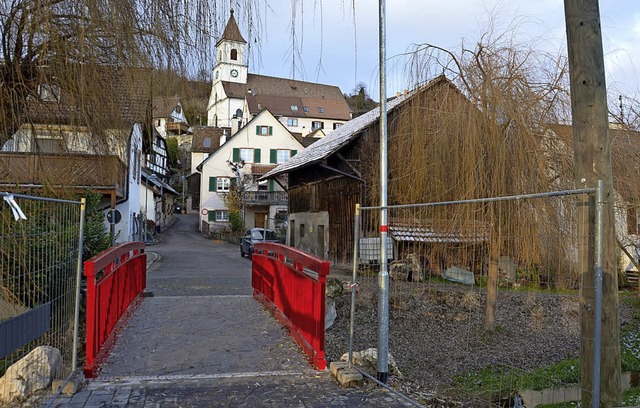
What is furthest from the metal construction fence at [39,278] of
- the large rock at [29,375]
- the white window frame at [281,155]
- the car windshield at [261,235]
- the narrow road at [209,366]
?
the white window frame at [281,155]

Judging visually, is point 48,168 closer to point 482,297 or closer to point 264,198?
point 482,297

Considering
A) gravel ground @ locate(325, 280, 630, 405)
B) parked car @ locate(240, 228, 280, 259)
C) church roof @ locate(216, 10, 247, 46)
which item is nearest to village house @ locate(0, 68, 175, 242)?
church roof @ locate(216, 10, 247, 46)

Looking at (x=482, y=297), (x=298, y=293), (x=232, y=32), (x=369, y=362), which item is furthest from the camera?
(x=298, y=293)

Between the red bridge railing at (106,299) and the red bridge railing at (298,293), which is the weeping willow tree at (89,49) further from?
the red bridge railing at (298,293)

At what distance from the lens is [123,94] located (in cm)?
600

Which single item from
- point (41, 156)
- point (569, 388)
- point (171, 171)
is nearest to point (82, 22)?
point (41, 156)

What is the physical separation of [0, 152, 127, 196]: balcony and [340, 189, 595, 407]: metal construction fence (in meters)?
3.14

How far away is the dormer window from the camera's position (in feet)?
19.0

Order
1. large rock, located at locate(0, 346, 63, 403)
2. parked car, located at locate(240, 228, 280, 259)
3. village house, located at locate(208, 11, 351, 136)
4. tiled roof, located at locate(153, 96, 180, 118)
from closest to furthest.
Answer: village house, located at locate(208, 11, 351, 136), large rock, located at locate(0, 346, 63, 403), tiled roof, located at locate(153, 96, 180, 118), parked car, located at locate(240, 228, 280, 259)

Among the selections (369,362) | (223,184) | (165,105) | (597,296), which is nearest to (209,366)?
(369,362)

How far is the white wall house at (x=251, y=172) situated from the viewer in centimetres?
5141

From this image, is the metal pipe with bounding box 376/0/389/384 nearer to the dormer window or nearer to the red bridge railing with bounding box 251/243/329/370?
the red bridge railing with bounding box 251/243/329/370

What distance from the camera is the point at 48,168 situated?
6820 millimetres

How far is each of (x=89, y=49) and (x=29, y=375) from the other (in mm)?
2985
